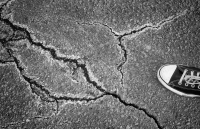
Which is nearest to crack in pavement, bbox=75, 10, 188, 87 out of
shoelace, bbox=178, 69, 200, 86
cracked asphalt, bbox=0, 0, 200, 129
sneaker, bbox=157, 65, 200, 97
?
cracked asphalt, bbox=0, 0, 200, 129

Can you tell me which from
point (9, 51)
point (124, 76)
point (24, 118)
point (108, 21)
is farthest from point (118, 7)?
point (24, 118)

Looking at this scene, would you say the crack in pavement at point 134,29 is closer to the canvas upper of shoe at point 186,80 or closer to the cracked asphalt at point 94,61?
the cracked asphalt at point 94,61

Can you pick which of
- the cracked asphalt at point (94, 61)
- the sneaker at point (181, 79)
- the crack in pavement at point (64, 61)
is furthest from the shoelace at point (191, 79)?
the crack in pavement at point (64, 61)

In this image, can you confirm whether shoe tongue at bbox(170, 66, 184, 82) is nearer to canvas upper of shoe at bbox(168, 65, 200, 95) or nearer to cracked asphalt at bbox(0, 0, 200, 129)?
canvas upper of shoe at bbox(168, 65, 200, 95)

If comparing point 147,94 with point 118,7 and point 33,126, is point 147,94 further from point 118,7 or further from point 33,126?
point 33,126

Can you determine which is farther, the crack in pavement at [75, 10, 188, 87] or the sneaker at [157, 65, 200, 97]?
the crack in pavement at [75, 10, 188, 87]
